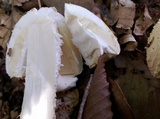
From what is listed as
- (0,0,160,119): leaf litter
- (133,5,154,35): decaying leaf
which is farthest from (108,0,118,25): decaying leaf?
(133,5,154,35): decaying leaf

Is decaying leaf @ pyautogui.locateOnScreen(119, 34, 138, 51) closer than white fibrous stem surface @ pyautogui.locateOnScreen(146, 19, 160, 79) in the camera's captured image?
No

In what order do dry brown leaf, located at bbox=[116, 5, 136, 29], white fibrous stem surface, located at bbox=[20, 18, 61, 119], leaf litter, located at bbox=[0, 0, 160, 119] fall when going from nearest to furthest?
white fibrous stem surface, located at bbox=[20, 18, 61, 119] → leaf litter, located at bbox=[0, 0, 160, 119] → dry brown leaf, located at bbox=[116, 5, 136, 29]

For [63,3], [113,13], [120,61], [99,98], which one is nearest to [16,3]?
[63,3]

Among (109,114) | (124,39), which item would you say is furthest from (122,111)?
(124,39)

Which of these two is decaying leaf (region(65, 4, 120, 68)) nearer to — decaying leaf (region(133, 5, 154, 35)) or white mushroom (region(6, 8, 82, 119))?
white mushroom (region(6, 8, 82, 119))

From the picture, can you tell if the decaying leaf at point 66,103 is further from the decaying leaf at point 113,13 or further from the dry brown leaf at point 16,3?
the dry brown leaf at point 16,3

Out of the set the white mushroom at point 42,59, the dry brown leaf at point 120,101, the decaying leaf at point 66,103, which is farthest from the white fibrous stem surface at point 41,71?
the dry brown leaf at point 120,101
